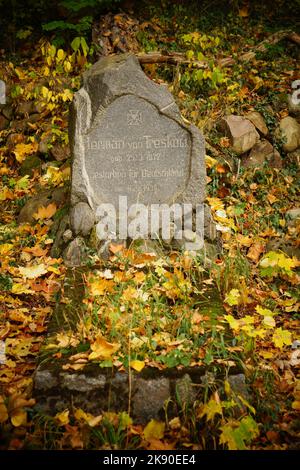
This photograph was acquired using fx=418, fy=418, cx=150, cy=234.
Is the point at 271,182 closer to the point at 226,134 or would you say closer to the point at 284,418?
the point at 226,134

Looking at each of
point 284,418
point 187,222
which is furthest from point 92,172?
point 284,418

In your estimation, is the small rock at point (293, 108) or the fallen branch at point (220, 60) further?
the fallen branch at point (220, 60)

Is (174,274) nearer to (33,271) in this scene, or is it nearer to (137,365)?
(137,365)

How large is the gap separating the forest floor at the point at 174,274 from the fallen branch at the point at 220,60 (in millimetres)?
100

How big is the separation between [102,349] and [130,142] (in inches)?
90.6

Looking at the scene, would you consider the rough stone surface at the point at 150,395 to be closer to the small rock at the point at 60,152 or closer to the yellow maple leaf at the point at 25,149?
the small rock at the point at 60,152

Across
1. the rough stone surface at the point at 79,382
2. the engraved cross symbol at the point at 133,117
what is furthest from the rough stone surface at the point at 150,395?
the engraved cross symbol at the point at 133,117

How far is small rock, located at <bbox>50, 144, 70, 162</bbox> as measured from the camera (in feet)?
19.3

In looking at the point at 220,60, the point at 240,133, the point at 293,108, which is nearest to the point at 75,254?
the point at 240,133

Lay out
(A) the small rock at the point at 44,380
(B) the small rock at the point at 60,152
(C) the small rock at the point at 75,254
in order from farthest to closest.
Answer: (B) the small rock at the point at 60,152
(C) the small rock at the point at 75,254
(A) the small rock at the point at 44,380

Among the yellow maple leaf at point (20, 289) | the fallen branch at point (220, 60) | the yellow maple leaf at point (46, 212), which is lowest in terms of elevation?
the yellow maple leaf at point (20, 289)

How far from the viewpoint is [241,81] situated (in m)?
6.22

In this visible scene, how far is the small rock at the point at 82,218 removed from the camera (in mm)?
4254

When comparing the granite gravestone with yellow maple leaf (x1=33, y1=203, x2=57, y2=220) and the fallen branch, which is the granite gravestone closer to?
yellow maple leaf (x1=33, y1=203, x2=57, y2=220)
